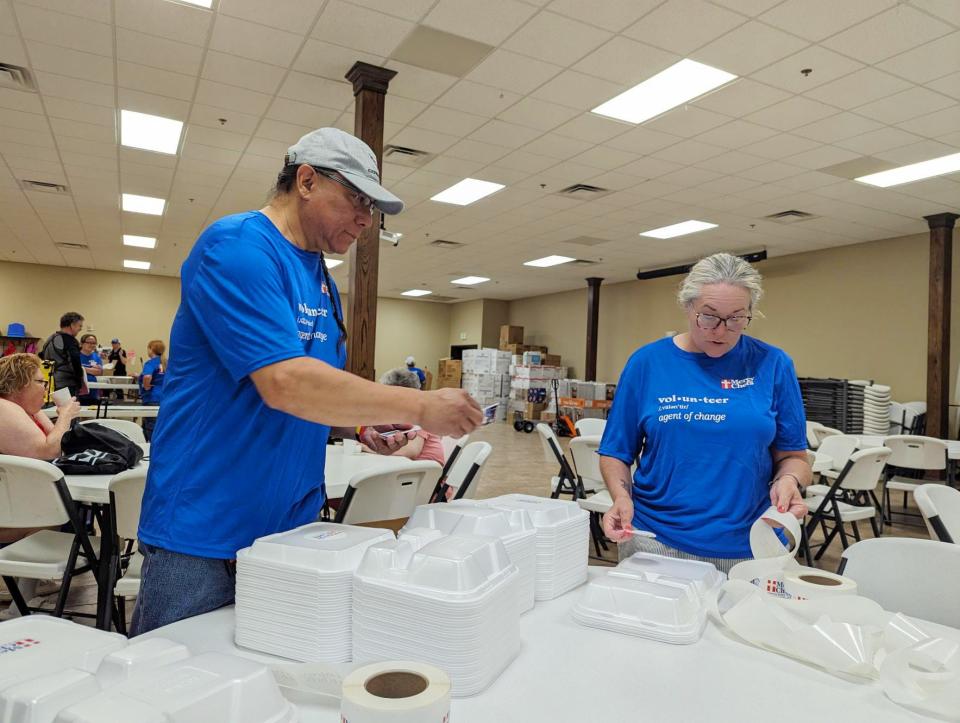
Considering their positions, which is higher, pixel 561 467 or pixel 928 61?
pixel 928 61

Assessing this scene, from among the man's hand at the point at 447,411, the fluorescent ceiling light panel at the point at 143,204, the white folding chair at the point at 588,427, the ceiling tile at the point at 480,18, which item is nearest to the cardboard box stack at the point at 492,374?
the fluorescent ceiling light panel at the point at 143,204

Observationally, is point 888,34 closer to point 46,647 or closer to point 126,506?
point 126,506

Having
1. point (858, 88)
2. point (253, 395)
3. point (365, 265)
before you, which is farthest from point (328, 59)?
point (253, 395)

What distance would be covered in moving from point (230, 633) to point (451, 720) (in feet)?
1.49

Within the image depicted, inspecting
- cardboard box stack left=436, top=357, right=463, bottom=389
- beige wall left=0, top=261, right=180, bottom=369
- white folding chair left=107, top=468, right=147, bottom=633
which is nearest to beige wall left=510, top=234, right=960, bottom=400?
cardboard box stack left=436, top=357, right=463, bottom=389

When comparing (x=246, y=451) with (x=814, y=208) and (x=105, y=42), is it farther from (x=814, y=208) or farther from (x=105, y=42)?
(x=814, y=208)

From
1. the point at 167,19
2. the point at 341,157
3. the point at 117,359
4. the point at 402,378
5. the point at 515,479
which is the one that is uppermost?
the point at 167,19

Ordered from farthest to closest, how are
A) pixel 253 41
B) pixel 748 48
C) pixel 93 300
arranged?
1. pixel 93 300
2. pixel 253 41
3. pixel 748 48

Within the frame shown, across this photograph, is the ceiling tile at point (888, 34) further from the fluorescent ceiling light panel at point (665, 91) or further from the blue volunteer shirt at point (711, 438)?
the blue volunteer shirt at point (711, 438)

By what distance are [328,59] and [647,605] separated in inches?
179

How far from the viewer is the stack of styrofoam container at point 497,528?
114 centimetres

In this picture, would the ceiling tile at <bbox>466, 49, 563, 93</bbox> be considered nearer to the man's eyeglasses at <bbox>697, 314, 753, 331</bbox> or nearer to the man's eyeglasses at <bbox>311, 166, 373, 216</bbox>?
the man's eyeglasses at <bbox>697, 314, 753, 331</bbox>

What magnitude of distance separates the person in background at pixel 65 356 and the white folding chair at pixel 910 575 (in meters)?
7.56

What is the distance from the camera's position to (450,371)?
17906mm
